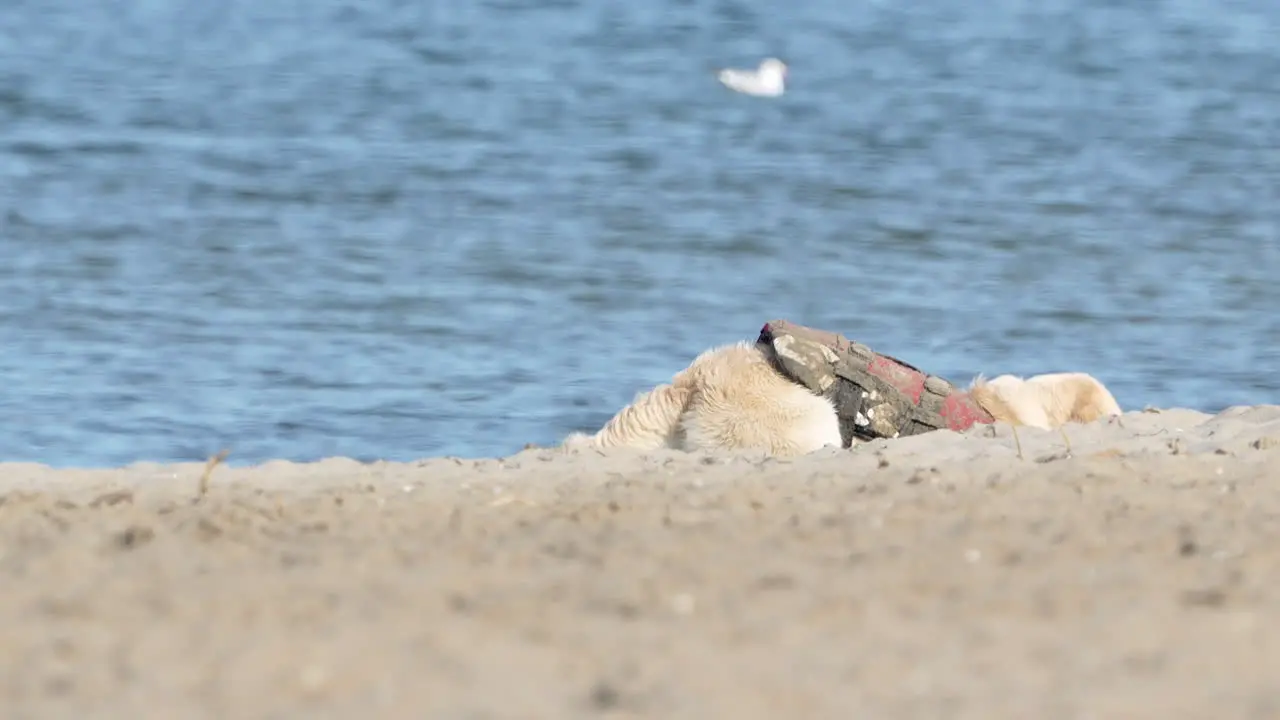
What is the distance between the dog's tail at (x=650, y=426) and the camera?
7.93 m

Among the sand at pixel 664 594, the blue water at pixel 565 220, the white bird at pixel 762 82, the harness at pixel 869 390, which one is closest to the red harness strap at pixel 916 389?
the harness at pixel 869 390

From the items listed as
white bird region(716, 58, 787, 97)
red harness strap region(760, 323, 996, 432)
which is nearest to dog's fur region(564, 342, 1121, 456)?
red harness strap region(760, 323, 996, 432)

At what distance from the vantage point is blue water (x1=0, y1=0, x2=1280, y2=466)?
10609 millimetres

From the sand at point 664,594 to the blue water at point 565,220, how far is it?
3408 mm

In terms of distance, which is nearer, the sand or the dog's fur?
the sand

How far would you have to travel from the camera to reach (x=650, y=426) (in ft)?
26.1

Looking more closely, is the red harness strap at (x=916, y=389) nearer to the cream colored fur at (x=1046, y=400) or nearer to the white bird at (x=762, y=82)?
the cream colored fur at (x=1046, y=400)

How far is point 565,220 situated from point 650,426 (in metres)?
7.47

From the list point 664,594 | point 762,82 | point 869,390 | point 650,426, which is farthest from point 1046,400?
point 762,82

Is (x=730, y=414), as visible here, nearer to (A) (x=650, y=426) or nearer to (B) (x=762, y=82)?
(A) (x=650, y=426)

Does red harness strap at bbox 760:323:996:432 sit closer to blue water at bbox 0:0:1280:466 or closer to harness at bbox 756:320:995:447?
harness at bbox 756:320:995:447

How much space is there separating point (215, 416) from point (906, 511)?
16.3 feet

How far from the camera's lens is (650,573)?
16.1 ft

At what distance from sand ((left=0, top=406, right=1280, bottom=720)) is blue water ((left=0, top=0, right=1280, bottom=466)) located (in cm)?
341
